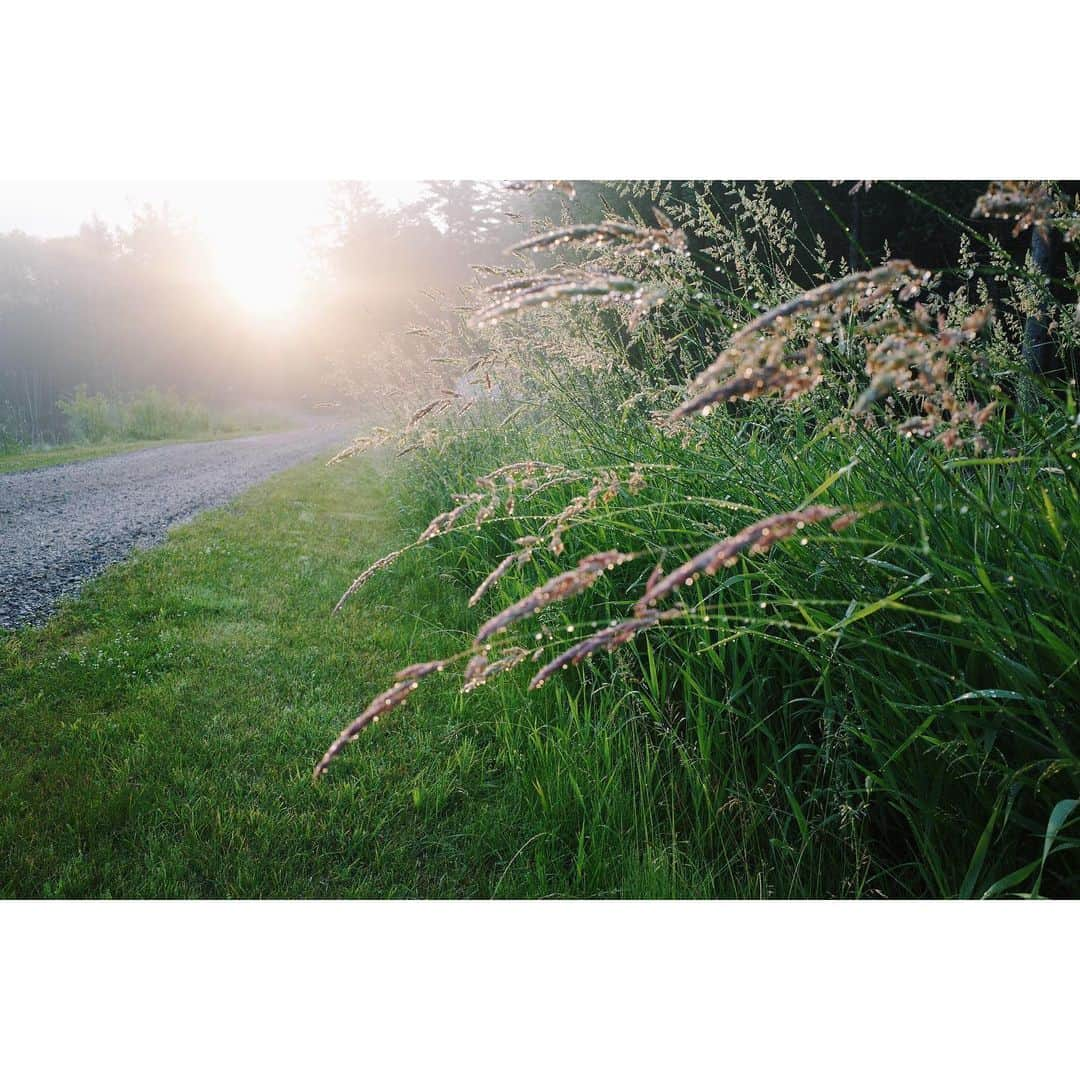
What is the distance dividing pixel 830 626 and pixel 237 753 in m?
1.42

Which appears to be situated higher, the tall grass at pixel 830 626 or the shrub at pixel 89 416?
the shrub at pixel 89 416

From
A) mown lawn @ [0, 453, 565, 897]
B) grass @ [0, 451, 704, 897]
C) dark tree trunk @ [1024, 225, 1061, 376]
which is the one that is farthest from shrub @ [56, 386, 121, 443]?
dark tree trunk @ [1024, 225, 1061, 376]

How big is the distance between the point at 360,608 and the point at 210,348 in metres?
1.59

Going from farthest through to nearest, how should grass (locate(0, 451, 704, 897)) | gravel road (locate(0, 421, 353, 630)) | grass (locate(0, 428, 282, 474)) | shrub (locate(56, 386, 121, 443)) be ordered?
1. shrub (locate(56, 386, 121, 443))
2. grass (locate(0, 428, 282, 474))
3. gravel road (locate(0, 421, 353, 630))
4. grass (locate(0, 451, 704, 897))


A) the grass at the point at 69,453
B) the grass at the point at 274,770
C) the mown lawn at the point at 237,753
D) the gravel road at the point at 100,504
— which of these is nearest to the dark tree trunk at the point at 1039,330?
the grass at the point at 274,770

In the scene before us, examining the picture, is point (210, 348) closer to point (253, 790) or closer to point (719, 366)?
point (253, 790)

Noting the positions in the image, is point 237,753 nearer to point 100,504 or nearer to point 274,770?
point 274,770

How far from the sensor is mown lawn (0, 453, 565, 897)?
Result: 1.44 metres

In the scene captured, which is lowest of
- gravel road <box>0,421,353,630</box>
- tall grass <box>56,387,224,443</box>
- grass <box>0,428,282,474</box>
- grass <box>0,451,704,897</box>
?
grass <box>0,451,704,897</box>

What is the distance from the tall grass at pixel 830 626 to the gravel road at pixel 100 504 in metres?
1.60

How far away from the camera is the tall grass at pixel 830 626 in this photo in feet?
2.75

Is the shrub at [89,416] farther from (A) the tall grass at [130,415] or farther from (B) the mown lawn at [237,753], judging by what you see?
(B) the mown lawn at [237,753]

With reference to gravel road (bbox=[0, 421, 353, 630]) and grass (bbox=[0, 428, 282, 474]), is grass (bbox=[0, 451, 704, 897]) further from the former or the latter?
grass (bbox=[0, 428, 282, 474])
